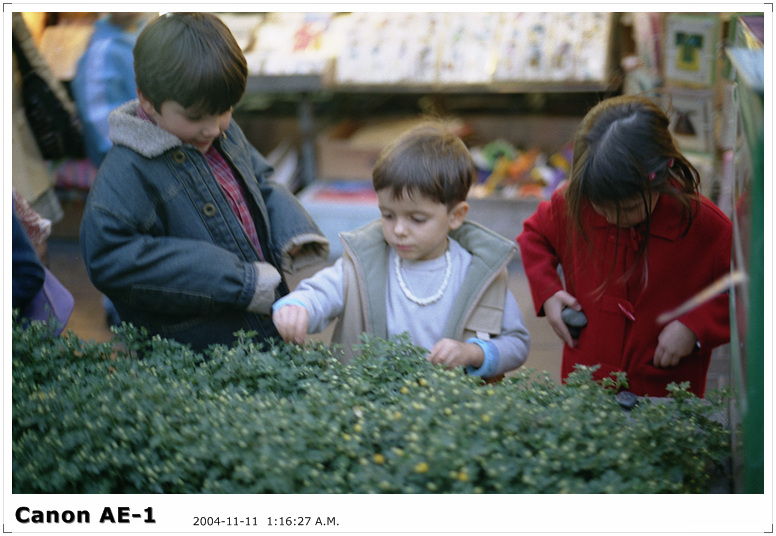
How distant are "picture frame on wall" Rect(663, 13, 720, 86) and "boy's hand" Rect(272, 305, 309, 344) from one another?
2.25 metres

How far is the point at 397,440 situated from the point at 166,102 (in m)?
0.95

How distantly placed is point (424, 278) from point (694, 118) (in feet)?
6.84

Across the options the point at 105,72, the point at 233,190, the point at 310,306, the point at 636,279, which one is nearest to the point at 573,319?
the point at 636,279

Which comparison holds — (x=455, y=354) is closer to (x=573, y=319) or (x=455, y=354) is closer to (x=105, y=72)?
(x=573, y=319)

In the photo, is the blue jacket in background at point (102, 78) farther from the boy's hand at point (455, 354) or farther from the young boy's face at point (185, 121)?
the boy's hand at point (455, 354)

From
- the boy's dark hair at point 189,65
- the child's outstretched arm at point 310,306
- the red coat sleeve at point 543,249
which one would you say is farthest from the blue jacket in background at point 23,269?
the red coat sleeve at point 543,249

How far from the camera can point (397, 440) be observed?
137 cm

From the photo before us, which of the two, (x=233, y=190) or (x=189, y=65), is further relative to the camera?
(x=233, y=190)

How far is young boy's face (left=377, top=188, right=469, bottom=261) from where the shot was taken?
169 cm

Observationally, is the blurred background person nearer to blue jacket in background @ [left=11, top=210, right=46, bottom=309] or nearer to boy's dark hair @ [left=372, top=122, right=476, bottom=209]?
blue jacket in background @ [left=11, top=210, right=46, bottom=309]

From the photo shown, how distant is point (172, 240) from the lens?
66.4 inches

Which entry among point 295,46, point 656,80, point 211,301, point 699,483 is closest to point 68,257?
point 295,46

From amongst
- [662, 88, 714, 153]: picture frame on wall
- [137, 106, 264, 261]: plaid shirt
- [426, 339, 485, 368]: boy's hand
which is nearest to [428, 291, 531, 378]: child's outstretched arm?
[426, 339, 485, 368]: boy's hand
